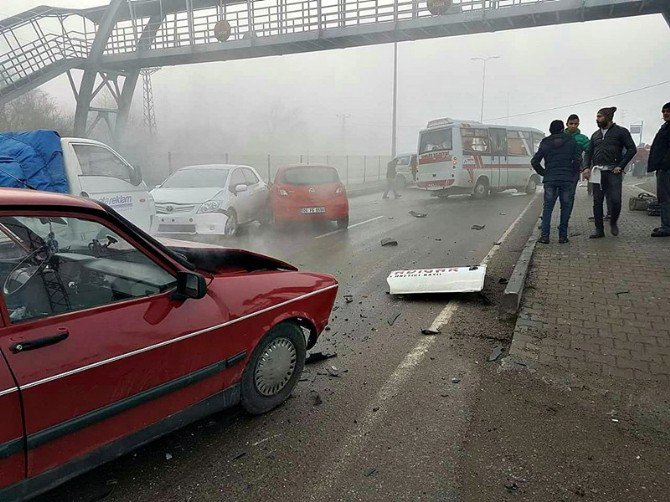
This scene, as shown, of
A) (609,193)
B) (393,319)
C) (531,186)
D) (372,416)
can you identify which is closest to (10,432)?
(372,416)

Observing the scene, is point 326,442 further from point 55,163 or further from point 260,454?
point 55,163

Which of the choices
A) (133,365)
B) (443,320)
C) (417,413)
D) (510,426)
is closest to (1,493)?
(133,365)

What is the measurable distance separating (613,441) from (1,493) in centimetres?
298

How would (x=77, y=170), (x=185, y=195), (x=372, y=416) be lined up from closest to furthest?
(x=372, y=416)
(x=77, y=170)
(x=185, y=195)

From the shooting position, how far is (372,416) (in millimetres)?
2916

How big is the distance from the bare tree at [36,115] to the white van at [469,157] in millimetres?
19384

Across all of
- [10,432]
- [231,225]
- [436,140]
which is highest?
[436,140]

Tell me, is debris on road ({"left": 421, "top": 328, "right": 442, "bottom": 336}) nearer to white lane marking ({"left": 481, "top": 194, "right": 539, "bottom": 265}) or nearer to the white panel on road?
the white panel on road

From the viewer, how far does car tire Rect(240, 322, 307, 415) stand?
2799 mm

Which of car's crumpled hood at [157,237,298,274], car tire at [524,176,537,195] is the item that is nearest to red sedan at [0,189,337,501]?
car's crumpled hood at [157,237,298,274]

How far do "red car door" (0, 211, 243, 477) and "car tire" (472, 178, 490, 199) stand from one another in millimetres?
16175

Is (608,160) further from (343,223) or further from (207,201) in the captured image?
(207,201)

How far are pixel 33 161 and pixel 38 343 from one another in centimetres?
548

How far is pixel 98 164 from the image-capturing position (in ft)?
23.5
